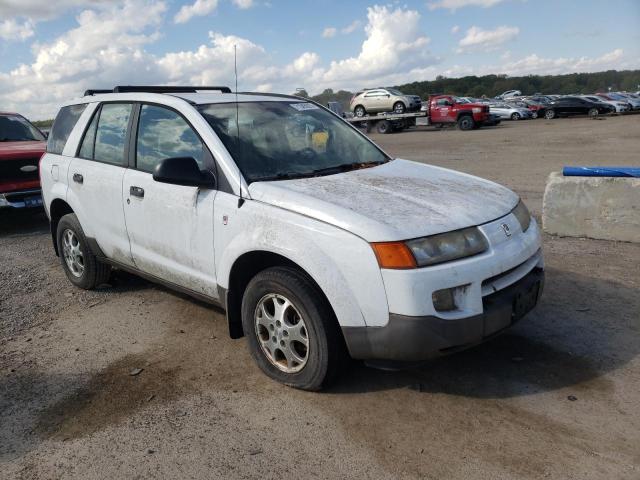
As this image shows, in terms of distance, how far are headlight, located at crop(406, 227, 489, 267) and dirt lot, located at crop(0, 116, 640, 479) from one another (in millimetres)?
902

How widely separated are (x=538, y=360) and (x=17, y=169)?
7625 millimetres

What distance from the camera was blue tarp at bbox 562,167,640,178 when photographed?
6.03 m

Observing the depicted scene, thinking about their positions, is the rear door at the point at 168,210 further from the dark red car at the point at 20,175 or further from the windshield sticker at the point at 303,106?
the dark red car at the point at 20,175

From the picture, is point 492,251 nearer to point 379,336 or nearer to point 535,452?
point 379,336

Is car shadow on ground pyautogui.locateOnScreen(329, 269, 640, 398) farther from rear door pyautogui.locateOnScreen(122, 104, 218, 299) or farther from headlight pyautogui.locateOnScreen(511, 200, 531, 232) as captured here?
rear door pyautogui.locateOnScreen(122, 104, 218, 299)

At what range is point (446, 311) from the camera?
289 centimetres

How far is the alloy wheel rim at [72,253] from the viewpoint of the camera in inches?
206

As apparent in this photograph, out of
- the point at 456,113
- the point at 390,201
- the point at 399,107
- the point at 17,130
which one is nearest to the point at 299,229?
the point at 390,201

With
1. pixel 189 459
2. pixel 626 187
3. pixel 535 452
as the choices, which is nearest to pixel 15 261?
pixel 189 459

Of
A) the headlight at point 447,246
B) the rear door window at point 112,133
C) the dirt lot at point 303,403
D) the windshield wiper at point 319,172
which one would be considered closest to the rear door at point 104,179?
the rear door window at point 112,133

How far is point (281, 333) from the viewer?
3.36 meters

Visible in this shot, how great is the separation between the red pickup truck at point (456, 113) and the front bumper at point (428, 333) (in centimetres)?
2899

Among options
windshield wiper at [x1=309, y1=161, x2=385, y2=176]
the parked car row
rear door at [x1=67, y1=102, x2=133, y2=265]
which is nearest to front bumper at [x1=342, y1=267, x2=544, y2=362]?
windshield wiper at [x1=309, y1=161, x2=385, y2=176]

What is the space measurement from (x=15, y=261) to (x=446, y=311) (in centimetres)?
579
